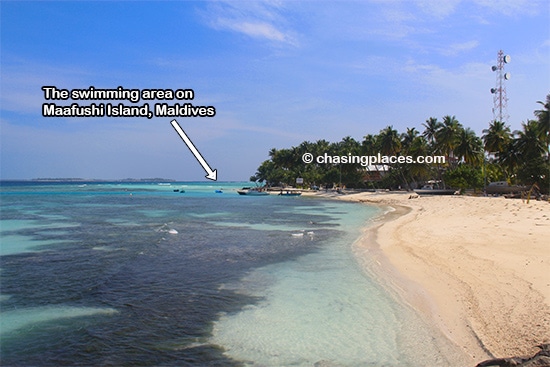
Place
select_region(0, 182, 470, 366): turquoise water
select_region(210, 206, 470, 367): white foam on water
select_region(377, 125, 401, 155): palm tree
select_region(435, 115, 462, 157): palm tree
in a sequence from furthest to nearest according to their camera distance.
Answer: select_region(377, 125, 401, 155): palm tree → select_region(435, 115, 462, 157): palm tree → select_region(0, 182, 470, 366): turquoise water → select_region(210, 206, 470, 367): white foam on water

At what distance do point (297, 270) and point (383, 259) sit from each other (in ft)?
12.1

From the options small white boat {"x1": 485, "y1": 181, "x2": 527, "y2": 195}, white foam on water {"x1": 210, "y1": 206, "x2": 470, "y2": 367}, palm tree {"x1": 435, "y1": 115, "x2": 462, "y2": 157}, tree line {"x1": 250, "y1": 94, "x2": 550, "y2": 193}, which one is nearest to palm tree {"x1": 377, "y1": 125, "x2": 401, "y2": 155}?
tree line {"x1": 250, "y1": 94, "x2": 550, "y2": 193}

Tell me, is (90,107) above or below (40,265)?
above

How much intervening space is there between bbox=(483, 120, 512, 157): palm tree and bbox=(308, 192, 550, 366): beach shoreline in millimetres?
37462

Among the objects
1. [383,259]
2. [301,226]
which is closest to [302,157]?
[301,226]

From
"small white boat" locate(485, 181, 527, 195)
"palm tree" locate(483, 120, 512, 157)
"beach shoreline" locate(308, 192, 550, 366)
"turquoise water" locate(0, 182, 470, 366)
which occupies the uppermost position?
"palm tree" locate(483, 120, 512, 157)

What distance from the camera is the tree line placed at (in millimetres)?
49969

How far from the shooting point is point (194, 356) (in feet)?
24.5

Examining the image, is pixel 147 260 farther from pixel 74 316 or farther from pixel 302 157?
pixel 302 157

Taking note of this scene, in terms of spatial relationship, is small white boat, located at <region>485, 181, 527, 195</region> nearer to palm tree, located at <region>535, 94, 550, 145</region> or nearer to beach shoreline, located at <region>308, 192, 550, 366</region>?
Result: palm tree, located at <region>535, 94, 550, 145</region>

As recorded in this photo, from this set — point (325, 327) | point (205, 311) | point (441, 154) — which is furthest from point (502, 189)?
point (205, 311)

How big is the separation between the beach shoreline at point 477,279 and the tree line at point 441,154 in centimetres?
3372

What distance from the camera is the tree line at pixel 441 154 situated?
1967 inches

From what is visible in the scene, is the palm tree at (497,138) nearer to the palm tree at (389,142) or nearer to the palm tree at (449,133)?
the palm tree at (449,133)
